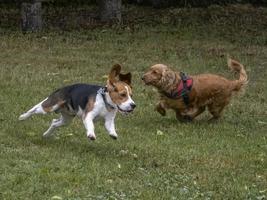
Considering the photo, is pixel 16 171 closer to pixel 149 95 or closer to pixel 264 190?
pixel 264 190

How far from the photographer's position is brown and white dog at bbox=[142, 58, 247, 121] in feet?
36.8

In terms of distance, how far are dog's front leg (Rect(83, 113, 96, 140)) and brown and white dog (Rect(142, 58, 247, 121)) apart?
2509 millimetres

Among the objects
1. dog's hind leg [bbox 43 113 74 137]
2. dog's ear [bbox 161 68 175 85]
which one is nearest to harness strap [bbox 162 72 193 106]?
dog's ear [bbox 161 68 175 85]

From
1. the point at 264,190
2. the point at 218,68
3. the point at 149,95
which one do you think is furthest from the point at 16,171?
the point at 218,68

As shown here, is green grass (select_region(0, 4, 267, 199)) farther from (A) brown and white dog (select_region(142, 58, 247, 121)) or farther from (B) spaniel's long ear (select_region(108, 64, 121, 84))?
(B) spaniel's long ear (select_region(108, 64, 121, 84))

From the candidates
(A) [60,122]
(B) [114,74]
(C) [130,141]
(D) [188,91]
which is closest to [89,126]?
(B) [114,74]

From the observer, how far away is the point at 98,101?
8.83 metres

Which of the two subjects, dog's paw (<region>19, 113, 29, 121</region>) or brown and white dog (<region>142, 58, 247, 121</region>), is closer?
dog's paw (<region>19, 113, 29, 121</region>)

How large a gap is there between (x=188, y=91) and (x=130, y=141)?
1874 mm

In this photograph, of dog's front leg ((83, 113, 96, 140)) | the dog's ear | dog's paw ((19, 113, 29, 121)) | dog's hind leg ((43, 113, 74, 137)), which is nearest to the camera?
dog's front leg ((83, 113, 96, 140))

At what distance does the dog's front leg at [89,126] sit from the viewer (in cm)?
859

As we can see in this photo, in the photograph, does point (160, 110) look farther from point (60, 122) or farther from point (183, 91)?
point (60, 122)

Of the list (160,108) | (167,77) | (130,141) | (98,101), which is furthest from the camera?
(160,108)

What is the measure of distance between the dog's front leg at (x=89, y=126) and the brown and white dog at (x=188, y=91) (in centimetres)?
251
